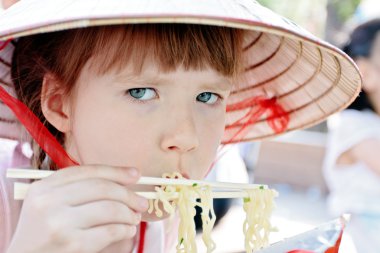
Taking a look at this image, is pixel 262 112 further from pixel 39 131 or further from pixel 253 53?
pixel 39 131

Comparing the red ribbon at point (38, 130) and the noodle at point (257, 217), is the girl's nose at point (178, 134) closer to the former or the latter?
the noodle at point (257, 217)

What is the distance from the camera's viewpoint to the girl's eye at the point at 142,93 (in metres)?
1.25

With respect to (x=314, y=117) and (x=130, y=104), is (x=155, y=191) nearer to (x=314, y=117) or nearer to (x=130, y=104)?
(x=130, y=104)

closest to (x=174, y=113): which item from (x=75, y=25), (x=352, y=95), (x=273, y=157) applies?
(x=75, y=25)

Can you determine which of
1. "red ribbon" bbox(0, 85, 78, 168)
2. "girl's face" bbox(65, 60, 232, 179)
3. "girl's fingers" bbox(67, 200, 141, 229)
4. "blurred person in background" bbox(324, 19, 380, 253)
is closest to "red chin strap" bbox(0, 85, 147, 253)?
"red ribbon" bbox(0, 85, 78, 168)

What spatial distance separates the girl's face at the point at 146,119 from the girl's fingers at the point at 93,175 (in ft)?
0.51

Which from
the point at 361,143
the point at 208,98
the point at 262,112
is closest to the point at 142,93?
the point at 208,98

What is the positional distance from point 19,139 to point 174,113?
691mm

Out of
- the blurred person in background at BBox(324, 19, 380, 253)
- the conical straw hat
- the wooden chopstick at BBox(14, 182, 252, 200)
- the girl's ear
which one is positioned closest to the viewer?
the conical straw hat

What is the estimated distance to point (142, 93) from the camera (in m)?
1.26

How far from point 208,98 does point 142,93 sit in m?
0.21

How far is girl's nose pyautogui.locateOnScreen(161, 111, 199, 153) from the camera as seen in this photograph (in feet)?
3.99

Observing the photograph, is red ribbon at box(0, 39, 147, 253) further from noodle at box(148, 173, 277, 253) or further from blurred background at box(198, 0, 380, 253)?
blurred background at box(198, 0, 380, 253)

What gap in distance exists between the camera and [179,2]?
3.28ft
